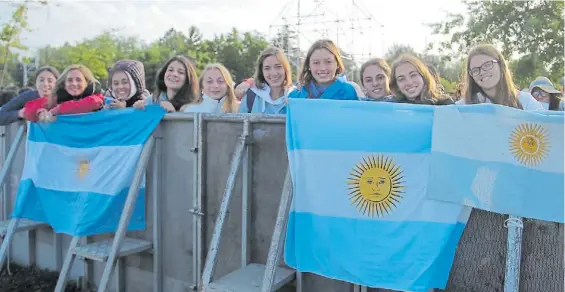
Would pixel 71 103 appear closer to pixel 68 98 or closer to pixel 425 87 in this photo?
pixel 68 98

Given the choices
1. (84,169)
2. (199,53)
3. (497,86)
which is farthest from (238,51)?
(497,86)

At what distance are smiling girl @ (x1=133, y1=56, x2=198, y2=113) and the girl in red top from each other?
66 centimetres

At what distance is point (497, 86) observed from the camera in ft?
11.6

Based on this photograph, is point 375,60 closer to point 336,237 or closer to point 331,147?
point 331,147

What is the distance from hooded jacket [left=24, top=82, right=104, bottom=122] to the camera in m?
5.01

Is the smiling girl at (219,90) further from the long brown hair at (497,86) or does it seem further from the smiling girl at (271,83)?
the long brown hair at (497,86)

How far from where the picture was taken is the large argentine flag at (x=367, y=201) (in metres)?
3.19

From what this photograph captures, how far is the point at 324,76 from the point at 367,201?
1212 millimetres

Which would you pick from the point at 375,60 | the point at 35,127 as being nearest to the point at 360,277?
the point at 375,60

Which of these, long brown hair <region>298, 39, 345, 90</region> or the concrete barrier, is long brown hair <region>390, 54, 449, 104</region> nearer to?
long brown hair <region>298, 39, 345, 90</region>

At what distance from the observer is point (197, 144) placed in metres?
4.20

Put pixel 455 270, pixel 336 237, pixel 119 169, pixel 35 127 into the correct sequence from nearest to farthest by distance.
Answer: pixel 455 270 < pixel 336 237 < pixel 119 169 < pixel 35 127

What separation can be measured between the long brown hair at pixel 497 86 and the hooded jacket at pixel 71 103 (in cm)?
344

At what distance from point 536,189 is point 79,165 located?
393 cm
